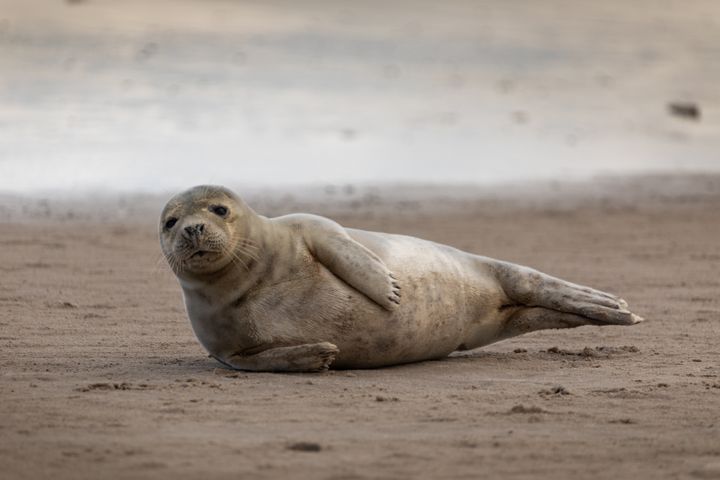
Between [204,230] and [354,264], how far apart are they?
67 cm

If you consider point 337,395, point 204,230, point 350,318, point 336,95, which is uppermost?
point 336,95

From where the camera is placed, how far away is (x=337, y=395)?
6.15 metres

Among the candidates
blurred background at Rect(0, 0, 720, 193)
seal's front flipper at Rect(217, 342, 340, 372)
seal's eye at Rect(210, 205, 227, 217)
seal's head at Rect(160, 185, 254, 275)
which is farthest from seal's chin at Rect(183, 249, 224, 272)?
blurred background at Rect(0, 0, 720, 193)

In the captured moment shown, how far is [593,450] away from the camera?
17.1ft

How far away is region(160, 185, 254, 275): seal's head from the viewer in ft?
21.4

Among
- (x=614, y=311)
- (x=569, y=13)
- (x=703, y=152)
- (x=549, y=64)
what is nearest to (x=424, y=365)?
(x=614, y=311)

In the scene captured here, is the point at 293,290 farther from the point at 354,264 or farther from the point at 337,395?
the point at 337,395

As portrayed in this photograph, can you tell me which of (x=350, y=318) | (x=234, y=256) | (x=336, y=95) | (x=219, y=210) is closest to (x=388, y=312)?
(x=350, y=318)

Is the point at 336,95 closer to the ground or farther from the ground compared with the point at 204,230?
farther from the ground

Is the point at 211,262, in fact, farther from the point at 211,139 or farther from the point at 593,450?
the point at 211,139

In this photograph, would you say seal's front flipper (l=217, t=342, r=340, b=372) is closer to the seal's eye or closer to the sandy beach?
the sandy beach

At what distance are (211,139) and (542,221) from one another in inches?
211

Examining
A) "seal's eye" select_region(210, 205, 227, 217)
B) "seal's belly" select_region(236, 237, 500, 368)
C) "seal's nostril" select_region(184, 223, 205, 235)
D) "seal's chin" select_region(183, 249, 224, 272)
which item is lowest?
"seal's belly" select_region(236, 237, 500, 368)

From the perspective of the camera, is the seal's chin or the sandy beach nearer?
the sandy beach
